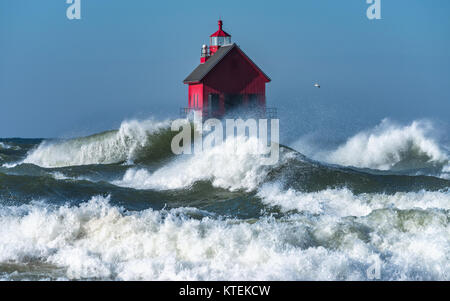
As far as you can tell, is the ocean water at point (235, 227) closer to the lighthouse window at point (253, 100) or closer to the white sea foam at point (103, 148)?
the white sea foam at point (103, 148)

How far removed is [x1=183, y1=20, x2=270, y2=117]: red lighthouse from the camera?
93.6 feet

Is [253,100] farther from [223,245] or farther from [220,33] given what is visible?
[223,245]

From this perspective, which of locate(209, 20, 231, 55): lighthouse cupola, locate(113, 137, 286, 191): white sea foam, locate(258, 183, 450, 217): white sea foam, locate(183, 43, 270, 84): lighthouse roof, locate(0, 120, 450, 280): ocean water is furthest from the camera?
locate(209, 20, 231, 55): lighthouse cupola

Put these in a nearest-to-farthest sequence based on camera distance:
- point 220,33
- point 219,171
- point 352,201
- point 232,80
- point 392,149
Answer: point 352,201
point 219,171
point 392,149
point 232,80
point 220,33

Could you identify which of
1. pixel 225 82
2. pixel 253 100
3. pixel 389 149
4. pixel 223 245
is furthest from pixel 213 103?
pixel 223 245

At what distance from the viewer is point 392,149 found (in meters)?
27.9

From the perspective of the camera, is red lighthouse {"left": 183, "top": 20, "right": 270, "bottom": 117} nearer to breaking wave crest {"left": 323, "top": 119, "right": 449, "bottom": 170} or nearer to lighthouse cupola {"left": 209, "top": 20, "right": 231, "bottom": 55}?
lighthouse cupola {"left": 209, "top": 20, "right": 231, "bottom": 55}

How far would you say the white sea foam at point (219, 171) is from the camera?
53.9ft

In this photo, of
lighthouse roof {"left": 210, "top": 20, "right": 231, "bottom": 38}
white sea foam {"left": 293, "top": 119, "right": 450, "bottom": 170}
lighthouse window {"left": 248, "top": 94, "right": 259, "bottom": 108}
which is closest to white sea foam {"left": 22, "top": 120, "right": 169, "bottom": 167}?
lighthouse window {"left": 248, "top": 94, "right": 259, "bottom": 108}

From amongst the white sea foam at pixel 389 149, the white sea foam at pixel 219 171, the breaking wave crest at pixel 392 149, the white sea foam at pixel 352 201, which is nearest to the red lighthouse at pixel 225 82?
the white sea foam at pixel 389 149
